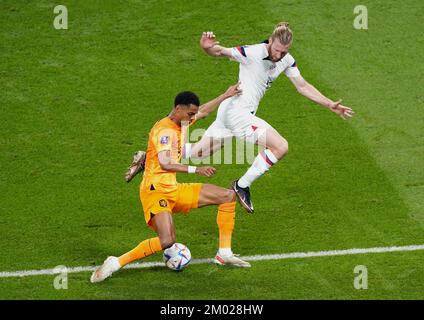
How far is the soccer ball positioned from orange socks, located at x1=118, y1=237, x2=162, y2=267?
191 mm

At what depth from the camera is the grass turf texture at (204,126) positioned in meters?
13.0

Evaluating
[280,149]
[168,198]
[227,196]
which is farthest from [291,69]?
[168,198]

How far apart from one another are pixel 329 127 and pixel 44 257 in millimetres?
5369

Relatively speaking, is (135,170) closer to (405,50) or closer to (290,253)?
(290,253)

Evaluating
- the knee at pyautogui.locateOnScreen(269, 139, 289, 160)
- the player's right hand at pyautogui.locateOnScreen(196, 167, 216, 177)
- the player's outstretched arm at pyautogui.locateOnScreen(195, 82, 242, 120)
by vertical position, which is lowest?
the player's right hand at pyautogui.locateOnScreen(196, 167, 216, 177)

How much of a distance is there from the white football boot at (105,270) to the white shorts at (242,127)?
2555 millimetres

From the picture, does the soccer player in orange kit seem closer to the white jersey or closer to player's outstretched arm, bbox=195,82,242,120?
player's outstretched arm, bbox=195,82,242,120

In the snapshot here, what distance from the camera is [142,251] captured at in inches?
502

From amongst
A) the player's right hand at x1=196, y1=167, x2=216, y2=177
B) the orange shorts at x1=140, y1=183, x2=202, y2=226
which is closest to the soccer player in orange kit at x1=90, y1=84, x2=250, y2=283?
the orange shorts at x1=140, y1=183, x2=202, y2=226

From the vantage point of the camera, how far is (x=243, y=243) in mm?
13828

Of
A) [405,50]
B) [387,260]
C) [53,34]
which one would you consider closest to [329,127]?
[405,50]

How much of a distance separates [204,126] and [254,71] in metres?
2.66

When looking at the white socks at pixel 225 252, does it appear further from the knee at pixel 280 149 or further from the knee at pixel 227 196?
the knee at pixel 280 149

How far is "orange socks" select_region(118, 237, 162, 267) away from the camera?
1273 cm
